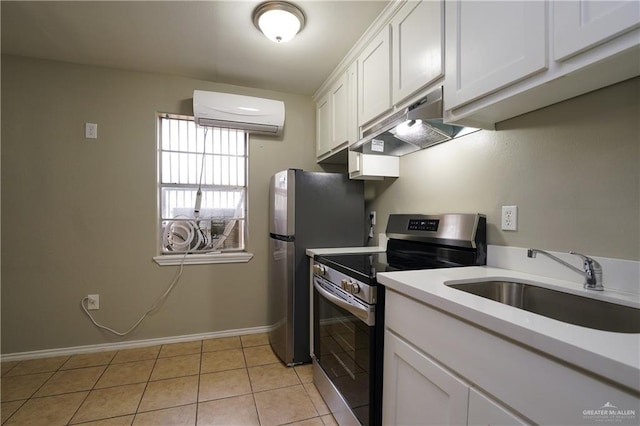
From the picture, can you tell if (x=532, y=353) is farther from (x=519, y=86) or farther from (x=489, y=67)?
(x=489, y=67)

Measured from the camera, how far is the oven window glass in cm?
129

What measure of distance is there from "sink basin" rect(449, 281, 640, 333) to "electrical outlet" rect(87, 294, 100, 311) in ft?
8.91

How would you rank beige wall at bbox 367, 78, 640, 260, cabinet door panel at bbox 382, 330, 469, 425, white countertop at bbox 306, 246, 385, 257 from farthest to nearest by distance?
white countertop at bbox 306, 246, 385, 257 < beige wall at bbox 367, 78, 640, 260 < cabinet door panel at bbox 382, 330, 469, 425

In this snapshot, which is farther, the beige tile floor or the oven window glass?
the beige tile floor

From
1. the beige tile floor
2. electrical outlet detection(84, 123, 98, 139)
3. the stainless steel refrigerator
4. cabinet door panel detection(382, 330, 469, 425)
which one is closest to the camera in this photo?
cabinet door panel detection(382, 330, 469, 425)

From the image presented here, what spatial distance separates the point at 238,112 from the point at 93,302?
6.55 feet

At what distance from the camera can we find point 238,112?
8.26ft

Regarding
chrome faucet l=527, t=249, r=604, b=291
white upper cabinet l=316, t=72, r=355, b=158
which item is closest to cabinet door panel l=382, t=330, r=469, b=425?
chrome faucet l=527, t=249, r=604, b=291

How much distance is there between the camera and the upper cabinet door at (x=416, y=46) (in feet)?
4.28

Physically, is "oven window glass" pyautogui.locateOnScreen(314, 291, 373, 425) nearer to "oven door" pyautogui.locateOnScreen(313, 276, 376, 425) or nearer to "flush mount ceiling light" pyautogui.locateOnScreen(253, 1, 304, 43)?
"oven door" pyautogui.locateOnScreen(313, 276, 376, 425)

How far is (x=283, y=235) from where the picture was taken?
224 centimetres

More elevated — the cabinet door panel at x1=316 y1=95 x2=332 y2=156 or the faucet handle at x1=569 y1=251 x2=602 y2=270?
the cabinet door panel at x1=316 y1=95 x2=332 y2=156

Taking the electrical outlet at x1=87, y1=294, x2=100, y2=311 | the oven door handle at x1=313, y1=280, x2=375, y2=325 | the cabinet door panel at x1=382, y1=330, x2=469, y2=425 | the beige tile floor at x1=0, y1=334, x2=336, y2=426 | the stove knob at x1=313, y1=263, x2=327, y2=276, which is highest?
the stove knob at x1=313, y1=263, x2=327, y2=276

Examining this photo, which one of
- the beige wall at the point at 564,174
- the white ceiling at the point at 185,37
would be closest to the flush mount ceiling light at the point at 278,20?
the white ceiling at the point at 185,37
